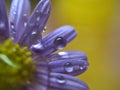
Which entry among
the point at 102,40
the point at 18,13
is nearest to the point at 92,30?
the point at 102,40

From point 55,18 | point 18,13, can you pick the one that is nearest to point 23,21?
point 18,13

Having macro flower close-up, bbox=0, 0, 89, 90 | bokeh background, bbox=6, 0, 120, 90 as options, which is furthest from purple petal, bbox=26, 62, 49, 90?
bokeh background, bbox=6, 0, 120, 90

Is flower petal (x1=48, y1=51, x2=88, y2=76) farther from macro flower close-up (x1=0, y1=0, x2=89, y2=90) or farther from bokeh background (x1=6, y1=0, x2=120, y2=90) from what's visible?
bokeh background (x1=6, y1=0, x2=120, y2=90)

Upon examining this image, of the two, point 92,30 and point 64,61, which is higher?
point 92,30

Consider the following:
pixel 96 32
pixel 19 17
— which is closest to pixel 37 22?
pixel 19 17

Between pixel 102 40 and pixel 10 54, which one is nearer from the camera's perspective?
pixel 10 54

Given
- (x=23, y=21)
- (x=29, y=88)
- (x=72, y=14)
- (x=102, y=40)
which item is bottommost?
(x=29, y=88)

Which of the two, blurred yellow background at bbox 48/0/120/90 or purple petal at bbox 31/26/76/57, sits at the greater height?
blurred yellow background at bbox 48/0/120/90

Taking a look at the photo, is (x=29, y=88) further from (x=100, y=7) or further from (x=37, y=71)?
(x=100, y=7)
